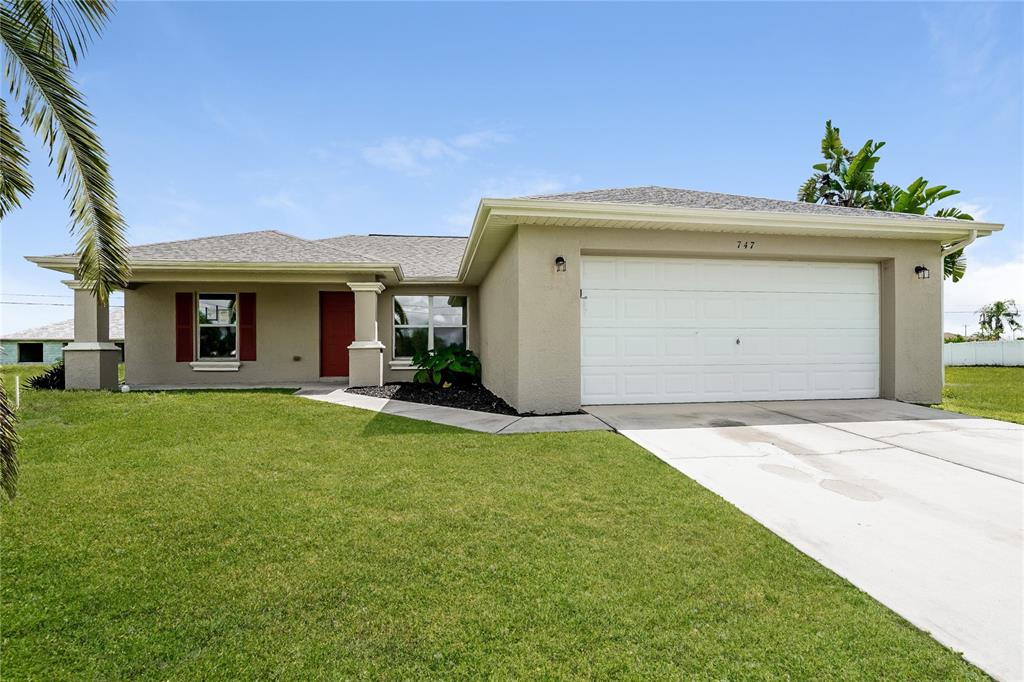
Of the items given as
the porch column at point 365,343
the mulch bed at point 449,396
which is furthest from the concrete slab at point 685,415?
the porch column at point 365,343

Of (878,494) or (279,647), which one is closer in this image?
(279,647)

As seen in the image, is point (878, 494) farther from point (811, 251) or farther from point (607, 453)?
point (811, 251)

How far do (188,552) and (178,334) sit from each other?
445 inches

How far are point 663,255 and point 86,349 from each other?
12.0 metres

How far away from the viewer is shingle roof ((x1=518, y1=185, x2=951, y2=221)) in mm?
6996

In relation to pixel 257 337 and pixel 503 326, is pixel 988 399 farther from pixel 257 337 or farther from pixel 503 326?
pixel 257 337

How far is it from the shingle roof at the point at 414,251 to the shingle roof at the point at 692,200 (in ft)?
16.9

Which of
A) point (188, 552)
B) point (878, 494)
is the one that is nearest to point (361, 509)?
point (188, 552)

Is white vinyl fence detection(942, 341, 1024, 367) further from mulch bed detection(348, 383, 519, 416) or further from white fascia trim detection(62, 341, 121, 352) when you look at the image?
white fascia trim detection(62, 341, 121, 352)

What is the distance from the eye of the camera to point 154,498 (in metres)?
3.49

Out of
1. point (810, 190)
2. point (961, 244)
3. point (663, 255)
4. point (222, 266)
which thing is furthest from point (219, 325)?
point (810, 190)

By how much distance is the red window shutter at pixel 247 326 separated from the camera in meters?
11.8

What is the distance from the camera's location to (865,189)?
15523 mm

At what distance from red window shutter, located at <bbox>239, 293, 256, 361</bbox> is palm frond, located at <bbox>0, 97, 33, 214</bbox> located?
814 cm
